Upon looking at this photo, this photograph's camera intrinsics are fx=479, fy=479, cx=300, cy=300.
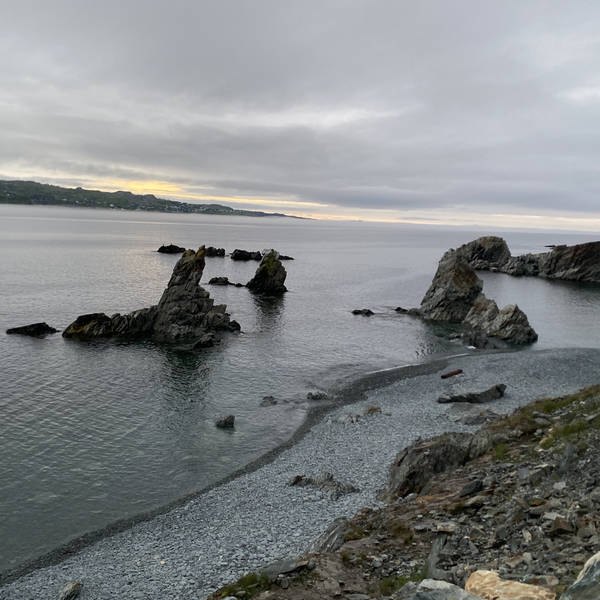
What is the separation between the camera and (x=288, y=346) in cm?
6981

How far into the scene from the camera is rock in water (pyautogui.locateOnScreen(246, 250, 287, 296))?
371ft

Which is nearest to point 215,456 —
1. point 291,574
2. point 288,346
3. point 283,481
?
point 283,481

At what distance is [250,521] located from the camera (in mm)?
27188

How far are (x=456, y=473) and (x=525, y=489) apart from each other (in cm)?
596

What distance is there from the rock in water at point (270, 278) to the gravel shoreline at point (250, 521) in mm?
67259

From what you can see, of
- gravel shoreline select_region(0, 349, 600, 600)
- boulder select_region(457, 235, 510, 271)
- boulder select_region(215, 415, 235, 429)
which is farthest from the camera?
boulder select_region(457, 235, 510, 271)

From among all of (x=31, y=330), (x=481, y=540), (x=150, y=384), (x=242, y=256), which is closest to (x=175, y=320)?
(x=31, y=330)

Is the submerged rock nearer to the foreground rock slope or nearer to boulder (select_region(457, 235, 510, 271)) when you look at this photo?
the foreground rock slope

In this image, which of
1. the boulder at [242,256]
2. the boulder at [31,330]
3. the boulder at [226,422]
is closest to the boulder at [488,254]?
the boulder at [242,256]

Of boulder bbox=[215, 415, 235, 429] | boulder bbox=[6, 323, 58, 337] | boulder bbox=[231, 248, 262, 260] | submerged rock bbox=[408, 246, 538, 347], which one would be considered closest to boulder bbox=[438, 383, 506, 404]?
boulder bbox=[215, 415, 235, 429]

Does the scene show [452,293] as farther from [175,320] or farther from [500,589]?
[500,589]

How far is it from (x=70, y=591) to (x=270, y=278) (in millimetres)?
93651

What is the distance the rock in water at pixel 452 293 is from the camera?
89.7 m

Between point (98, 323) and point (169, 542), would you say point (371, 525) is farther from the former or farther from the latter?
point (98, 323)
